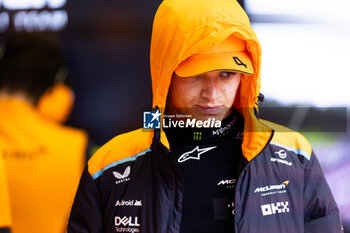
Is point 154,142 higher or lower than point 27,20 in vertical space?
lower

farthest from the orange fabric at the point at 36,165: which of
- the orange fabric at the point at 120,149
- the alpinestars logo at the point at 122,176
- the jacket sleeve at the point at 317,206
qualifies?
the jacket sleeve at the point at 317,206

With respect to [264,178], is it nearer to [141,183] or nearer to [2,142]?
[141,183]

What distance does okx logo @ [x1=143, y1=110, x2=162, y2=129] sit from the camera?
1.44 meters

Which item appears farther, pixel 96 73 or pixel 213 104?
pixel 96 73

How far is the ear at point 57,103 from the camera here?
1917mm

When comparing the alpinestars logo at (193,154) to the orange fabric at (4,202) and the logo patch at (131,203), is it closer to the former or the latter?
the logo patch at (131,203)

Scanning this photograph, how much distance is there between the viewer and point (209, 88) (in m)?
1.33

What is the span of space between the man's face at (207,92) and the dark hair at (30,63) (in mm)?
791

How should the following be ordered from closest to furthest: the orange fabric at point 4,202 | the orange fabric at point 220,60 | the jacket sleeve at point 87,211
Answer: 1. the orange fabric at point 220,60
2. the jacket sleeve at point 87,211
3. the orange fabric at point 4,202

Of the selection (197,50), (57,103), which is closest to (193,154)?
(197,50)

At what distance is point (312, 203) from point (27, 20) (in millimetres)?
1495

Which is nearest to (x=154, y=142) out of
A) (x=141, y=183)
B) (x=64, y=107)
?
(x=141, y=183)

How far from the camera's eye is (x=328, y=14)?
195 centimetres

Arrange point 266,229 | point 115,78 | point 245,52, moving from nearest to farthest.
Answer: point 266,229, point 245,52, point 115,78
